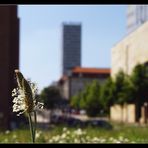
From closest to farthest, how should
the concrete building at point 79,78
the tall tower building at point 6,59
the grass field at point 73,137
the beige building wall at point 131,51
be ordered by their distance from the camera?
the grass field at point 73,137 < the tall tower building at point 6,59 < the beige building wall at point 131,51 < the concrete building at point 79,78

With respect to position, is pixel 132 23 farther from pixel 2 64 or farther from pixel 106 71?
pixel 2 64

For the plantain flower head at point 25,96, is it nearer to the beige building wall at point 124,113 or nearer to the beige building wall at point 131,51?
the beige building wall at point 131,51

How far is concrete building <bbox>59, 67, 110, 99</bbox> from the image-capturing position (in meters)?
144

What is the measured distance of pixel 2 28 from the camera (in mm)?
57500

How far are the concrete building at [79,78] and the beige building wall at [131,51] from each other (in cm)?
5382

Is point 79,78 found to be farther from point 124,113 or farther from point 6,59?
point 6,59

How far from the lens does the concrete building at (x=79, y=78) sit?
144 metres

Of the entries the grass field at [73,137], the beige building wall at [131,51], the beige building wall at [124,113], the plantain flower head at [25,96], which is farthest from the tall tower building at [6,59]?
the plantain flower head at [25,96]

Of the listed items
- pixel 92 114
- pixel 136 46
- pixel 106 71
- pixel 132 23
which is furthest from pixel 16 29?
A: pixel 106 71

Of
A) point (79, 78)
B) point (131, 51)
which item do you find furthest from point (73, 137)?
point (79, 78)

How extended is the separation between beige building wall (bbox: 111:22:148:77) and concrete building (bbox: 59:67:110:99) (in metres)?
A: 53.8

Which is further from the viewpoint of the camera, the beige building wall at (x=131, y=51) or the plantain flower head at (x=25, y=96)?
the beige building wall at (x=131, y=51)

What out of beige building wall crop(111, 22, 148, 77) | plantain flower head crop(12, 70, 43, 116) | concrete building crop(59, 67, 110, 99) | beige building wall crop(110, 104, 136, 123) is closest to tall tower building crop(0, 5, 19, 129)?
beige building wall crop(111, 22, 148, 77)

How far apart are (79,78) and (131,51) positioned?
238ft
